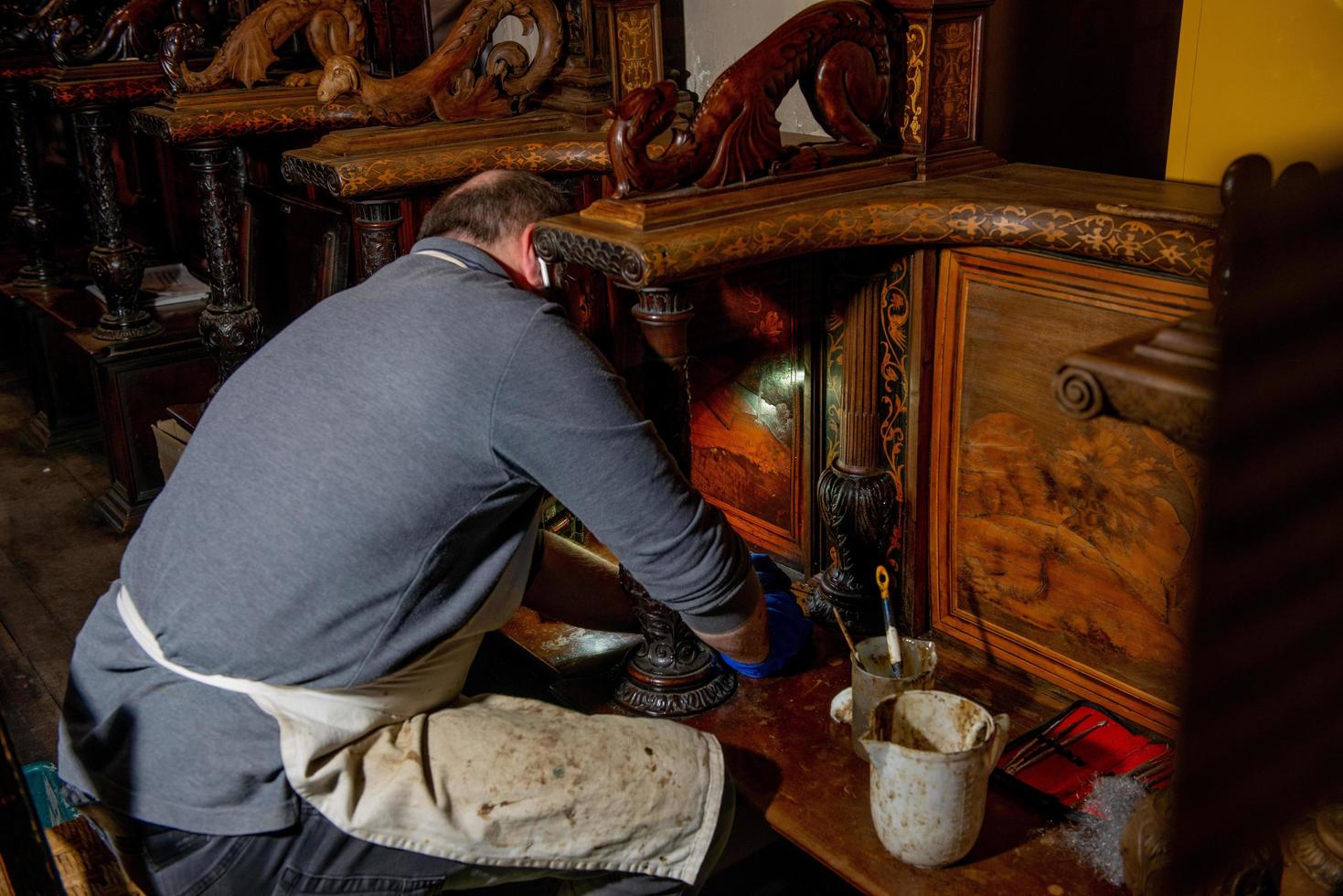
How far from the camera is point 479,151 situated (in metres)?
2.92

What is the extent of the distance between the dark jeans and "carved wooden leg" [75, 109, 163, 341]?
11.2 feet

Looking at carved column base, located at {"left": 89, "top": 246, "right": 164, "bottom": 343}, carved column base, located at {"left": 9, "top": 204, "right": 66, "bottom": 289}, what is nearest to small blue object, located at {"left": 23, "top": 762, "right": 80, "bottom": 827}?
carved column base, located at {"left": 89, "top": 246, "right": 164, "bottom": 343}

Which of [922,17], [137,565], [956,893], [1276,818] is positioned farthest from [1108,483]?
[1276,818]

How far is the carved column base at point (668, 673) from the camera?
2336 mm

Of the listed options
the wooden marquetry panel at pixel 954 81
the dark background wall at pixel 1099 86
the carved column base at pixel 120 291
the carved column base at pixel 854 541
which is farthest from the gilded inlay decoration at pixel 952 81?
the carved column base at pixel 120 291

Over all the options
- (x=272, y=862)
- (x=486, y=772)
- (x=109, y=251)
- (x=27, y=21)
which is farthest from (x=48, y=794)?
(x=27, y=21)

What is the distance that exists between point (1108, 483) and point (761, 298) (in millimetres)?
871

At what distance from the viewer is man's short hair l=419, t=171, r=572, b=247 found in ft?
6.67

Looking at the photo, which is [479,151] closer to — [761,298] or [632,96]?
[761,298]

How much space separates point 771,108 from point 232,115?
1.99 meters

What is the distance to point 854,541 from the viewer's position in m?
2.54

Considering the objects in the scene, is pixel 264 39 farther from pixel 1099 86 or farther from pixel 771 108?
pixel 1099 86

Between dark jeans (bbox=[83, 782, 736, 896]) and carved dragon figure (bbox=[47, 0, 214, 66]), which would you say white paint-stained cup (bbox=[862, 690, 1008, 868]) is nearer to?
dark jeans (bbox=[83, 782, 736, 896])

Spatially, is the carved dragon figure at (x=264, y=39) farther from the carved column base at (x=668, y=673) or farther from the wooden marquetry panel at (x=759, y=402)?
the carved column base at (x=668, y=673)
